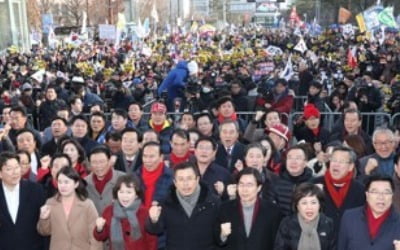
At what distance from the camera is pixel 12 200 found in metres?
4.70

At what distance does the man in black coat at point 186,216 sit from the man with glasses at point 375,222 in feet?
3.40

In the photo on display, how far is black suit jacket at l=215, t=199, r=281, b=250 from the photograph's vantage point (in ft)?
14.4

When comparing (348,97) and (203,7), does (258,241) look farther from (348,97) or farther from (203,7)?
(203,7)

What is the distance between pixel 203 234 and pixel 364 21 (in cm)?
1462

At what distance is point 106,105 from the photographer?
1162cm

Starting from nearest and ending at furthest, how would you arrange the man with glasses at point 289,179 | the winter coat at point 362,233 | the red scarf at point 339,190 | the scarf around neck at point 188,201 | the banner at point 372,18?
1. the winter coat at point 362,233
2. the scarf around neck at point 188,201
3. the red scarf at point 339,190
4. the man with glasses at point 289,179
5. the banner at point 372,18

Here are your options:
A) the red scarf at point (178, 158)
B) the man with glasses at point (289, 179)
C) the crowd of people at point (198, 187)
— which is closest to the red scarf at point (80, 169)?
the crowd of people at point (198, 187)

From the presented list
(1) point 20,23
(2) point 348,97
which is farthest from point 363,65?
(1) point 20,23

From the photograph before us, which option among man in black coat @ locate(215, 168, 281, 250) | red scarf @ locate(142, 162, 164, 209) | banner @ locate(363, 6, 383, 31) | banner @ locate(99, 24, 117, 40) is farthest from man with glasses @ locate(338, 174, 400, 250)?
banner @ locate(99, 24, 117, 40)

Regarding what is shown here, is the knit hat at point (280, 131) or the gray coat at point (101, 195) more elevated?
the knit hat at point (280, 131)

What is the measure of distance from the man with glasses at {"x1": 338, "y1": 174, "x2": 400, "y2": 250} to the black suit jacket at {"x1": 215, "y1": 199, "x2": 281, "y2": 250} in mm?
578

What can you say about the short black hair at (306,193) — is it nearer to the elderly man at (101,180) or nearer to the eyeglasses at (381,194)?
the eyeglasses at (381,194)

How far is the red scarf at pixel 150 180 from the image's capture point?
4.98 m

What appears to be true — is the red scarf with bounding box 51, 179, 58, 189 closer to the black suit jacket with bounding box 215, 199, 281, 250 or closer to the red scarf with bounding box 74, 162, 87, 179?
the red scarf with bounding box 74, 162, 87, 179
